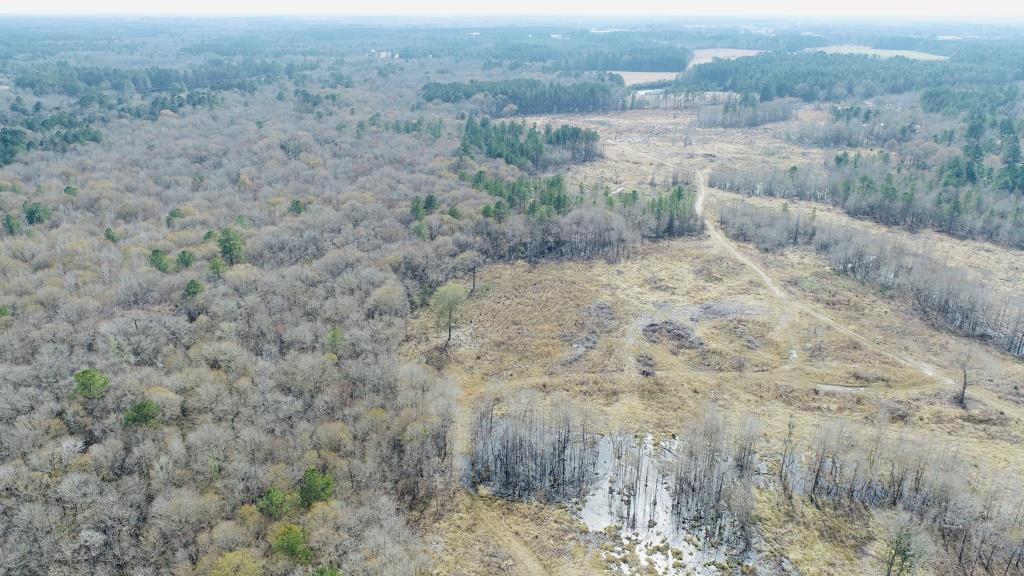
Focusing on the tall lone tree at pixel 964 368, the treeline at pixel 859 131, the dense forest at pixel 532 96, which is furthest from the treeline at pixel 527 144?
the tall lone tree at pixel 964 368

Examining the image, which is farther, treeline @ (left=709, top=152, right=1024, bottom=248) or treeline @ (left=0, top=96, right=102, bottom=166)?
treeline @ (left=0, top=96, right=102, bottom=166)

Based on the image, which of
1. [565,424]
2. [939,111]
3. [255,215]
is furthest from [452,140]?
[939,111]

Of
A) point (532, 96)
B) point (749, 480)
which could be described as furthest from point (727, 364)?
point (532, 96)

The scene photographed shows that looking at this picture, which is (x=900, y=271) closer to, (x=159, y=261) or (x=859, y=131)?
(x=159, y=261)

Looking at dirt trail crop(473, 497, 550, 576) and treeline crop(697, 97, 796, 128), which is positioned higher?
treeline crop(697, 97, 796, 128)

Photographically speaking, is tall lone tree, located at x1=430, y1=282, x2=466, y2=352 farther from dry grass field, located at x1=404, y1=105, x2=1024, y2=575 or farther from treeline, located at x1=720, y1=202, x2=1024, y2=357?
treeline, located at x1=720, y1=202, x2=1024, y2=357

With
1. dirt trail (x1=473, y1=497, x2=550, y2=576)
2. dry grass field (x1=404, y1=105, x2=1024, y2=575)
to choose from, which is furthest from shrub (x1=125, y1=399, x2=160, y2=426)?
dirt trail (x1=473, y1=497, x2=550, y2=576)
